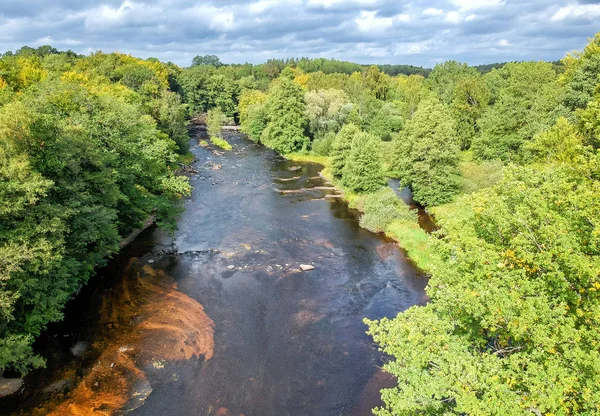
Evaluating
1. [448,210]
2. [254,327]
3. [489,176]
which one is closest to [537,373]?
[254,327]

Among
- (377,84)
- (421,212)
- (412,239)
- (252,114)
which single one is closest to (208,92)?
(252,114)

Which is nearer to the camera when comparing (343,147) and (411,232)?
(411,232)

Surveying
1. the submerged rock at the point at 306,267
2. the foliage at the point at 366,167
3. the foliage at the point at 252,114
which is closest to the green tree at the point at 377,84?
the foliage at the point at 252,114

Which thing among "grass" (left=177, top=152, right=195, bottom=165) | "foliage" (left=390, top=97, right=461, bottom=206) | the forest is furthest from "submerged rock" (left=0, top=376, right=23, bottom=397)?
"grass" (left=177, top=152, right=195, bottom=165)

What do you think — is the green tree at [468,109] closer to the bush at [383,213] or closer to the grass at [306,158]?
the grass at [306,158]

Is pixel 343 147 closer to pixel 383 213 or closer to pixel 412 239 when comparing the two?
pixel 383 213
